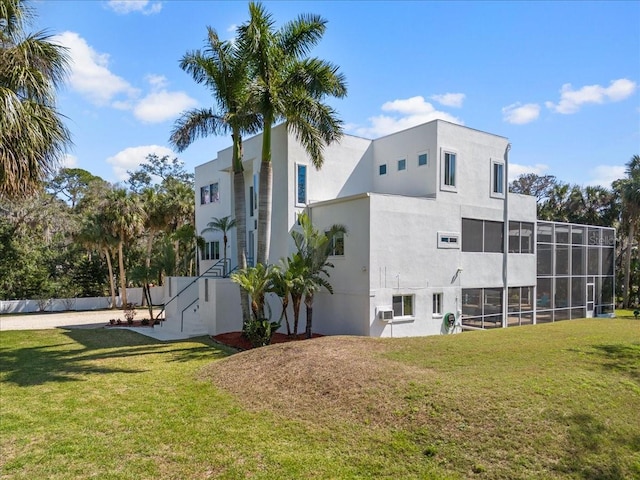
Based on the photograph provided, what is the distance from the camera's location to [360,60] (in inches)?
546

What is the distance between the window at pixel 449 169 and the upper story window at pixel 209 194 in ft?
38.6

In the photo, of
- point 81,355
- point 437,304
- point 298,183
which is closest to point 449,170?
point 437,304

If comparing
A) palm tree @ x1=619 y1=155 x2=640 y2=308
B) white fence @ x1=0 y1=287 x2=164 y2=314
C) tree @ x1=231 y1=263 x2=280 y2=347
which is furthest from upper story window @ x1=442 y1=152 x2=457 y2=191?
white fence @ x1=0 y1=287 x2=164 y2=314

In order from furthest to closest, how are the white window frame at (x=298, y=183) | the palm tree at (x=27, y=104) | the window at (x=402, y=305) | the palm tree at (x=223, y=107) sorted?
the white window frame at (x=298, y=183), the window at (x=402, y=305), the palm tree at (x=223, y=107), the palm tree at (x=27, y=104)

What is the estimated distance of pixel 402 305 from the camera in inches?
595

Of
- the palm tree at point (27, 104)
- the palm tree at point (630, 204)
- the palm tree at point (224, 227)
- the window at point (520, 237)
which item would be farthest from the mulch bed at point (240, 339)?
the palm tree at point (630, 204)

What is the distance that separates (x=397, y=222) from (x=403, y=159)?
4186 millimetres

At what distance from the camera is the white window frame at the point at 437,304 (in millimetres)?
16031

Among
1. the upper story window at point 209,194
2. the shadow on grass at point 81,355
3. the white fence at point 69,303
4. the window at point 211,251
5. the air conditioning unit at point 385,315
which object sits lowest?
the white fence at point 69,303

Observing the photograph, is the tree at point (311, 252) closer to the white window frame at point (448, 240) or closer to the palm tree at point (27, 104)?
the white window frame at point (448, 240)

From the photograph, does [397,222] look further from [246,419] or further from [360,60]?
[246,419]

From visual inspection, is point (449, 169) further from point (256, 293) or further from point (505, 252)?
point (256, 293)

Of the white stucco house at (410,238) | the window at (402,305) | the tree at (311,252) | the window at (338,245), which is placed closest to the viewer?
the tree at (311,252)

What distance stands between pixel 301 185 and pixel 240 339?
6.49 meters
